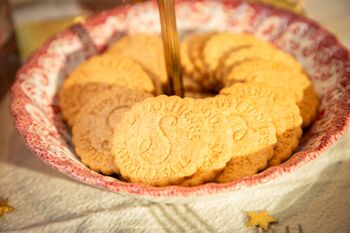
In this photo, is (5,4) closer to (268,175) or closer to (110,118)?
(110,118)

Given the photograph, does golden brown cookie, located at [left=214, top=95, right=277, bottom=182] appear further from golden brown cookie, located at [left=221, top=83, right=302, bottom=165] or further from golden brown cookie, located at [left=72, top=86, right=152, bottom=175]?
golden brown cookie, located at [left=72, top=86, right=152, bottom=175]

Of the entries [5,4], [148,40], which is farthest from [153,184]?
[5,4]

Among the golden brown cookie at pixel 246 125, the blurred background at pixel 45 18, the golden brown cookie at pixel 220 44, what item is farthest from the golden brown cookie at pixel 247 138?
the blurred background at pixel 45 18

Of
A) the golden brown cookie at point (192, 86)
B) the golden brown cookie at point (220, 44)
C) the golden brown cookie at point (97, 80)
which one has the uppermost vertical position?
the golden brown cookie at point (220, 44)

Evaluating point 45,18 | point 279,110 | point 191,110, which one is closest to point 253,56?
point 279,110

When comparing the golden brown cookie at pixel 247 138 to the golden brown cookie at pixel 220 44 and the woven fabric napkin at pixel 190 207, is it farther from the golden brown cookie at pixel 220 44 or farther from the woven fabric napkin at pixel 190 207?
the golden brown cookie at pixel 220 44

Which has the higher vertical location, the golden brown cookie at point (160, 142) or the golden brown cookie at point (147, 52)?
the golden brown cookie at point (147, 52)
